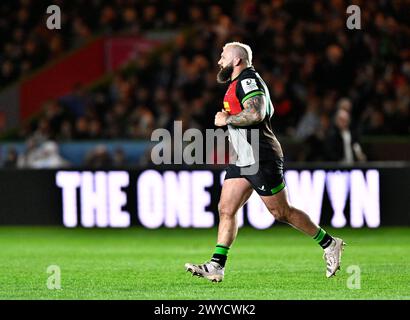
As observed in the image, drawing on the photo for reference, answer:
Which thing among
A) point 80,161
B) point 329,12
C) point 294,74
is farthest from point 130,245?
point 329,12

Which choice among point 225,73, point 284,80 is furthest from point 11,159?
point 225,73

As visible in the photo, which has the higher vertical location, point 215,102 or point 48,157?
point 215,102

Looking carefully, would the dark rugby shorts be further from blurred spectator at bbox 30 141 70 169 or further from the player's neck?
blurred spectator at bbox 30 141 70 169

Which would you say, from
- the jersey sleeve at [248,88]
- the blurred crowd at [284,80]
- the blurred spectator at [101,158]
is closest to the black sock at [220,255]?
the jersey sleeve at [248,88]

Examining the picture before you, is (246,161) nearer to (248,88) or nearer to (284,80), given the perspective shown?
(248,88)

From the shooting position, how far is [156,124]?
61.6 ft

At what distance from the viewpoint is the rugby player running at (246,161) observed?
9922 millimetres

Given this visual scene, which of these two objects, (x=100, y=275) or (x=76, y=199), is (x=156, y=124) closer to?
(x=76, y=199)

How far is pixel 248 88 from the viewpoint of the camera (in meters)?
9.93

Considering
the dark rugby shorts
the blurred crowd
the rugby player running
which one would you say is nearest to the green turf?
the rugby player running

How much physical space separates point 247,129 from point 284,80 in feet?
27.6

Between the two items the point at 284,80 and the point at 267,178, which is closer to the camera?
the point at 267,178

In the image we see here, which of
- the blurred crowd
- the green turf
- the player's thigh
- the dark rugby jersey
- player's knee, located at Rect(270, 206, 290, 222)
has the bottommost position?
the green turf

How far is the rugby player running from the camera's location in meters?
9.92
